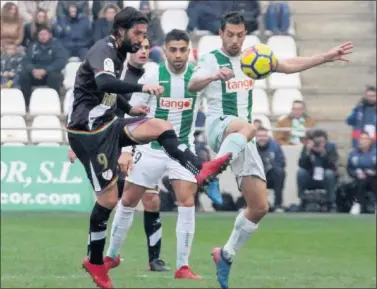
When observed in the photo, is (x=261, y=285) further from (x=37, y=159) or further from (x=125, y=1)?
(x=125, y=1)

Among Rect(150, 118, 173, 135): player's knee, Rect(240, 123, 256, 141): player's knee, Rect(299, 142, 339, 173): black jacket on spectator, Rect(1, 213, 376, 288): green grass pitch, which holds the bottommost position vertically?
Rect(1, 213, 376, 288): green grass pitch

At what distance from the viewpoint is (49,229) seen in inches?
859

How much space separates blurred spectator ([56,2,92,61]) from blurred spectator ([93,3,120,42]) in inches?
8.1

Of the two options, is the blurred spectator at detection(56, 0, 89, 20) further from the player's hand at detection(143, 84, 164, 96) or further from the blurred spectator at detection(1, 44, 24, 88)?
the player's hand at detection(143, 84, 164, 96)

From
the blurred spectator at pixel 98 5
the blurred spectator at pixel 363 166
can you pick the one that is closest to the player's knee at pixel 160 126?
the blurred spectator at pixel 363 166

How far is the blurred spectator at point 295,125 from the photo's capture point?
23.7 m

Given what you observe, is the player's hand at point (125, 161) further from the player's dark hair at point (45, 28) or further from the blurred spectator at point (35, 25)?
the blurred spectator at point (35, 25)

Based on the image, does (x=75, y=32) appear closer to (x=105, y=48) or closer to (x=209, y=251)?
(x=209, y=251)

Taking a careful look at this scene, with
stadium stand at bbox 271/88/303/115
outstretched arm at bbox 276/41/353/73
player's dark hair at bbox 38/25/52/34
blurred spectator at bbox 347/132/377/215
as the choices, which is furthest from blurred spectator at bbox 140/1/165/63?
outstretched arm at bbox 276/41/353/73

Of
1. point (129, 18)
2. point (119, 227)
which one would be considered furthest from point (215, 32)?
point (129, 18)

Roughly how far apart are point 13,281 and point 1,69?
32.2 ft

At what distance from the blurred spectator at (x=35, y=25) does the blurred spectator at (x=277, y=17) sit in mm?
4274

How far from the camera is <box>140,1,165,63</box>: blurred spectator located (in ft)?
79.6

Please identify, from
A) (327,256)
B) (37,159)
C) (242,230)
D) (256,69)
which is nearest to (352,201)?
(327,256)
